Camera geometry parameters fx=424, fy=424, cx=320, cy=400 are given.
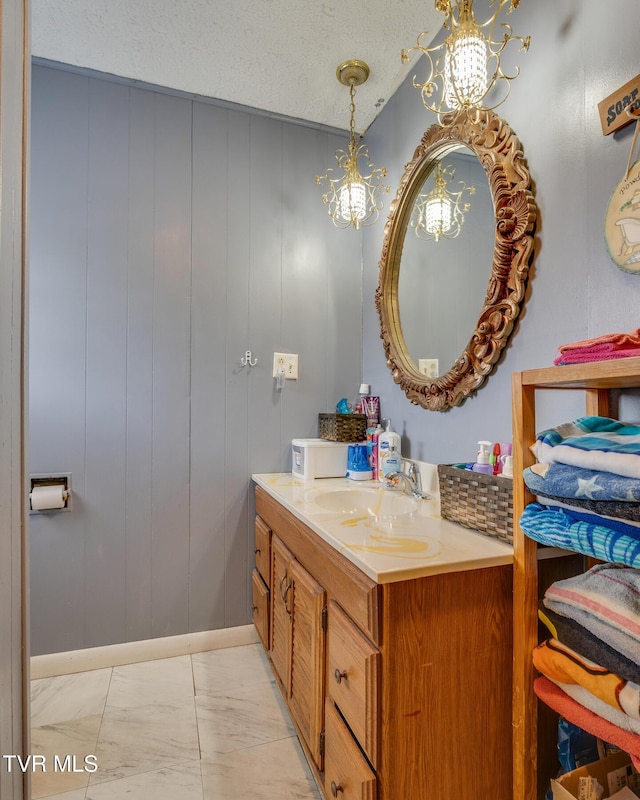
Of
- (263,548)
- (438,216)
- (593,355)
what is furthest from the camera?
(263,548)

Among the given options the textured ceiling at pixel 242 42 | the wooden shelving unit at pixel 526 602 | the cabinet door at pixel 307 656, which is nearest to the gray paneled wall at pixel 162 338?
the textured ceiling at pixel 242 42

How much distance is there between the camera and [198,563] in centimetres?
186

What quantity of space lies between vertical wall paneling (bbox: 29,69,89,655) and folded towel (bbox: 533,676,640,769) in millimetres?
1668

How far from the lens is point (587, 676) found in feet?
2.32

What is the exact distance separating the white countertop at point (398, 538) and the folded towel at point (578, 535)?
0.14 metres

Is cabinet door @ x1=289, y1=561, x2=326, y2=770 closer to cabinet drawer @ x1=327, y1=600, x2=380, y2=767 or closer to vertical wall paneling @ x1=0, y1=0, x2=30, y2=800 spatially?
cabinet drawer @ x1=327, y1=600, x2=380, y2=767

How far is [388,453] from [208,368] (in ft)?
2.86

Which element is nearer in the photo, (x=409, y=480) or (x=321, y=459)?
(x=409, y=480)

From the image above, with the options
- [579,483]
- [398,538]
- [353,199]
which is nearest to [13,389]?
[398,538]

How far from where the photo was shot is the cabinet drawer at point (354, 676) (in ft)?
2.72

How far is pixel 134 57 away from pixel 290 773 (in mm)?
2558

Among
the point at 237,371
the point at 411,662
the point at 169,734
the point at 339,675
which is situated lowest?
the point at 169,734

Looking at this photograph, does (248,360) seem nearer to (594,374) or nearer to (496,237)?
(496,237)

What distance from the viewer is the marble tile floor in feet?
4.00
